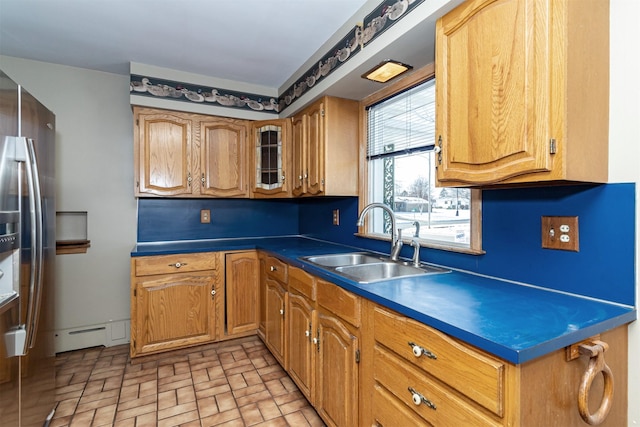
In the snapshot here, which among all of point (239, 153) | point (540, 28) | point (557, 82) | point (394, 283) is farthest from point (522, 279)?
point (239, 153)

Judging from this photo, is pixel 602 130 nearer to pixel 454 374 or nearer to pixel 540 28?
pixel 540 28

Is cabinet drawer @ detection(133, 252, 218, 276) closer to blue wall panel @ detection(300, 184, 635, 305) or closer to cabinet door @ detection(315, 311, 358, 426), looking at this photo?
cabinet door @ detection(315, 311, 358, 426)

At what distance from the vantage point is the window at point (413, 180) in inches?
66.1

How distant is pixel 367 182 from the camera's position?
2.36 meters

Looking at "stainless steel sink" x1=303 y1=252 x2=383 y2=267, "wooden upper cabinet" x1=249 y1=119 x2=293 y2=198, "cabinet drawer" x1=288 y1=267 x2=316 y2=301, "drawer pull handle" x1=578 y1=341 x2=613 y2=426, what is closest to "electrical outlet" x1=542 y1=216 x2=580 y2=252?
"drawer pull handle" x1=578 y1=341 x2=613 y2=426

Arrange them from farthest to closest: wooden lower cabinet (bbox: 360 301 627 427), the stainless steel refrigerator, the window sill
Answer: the window sill → the stainless steel refrigerator → wooden lower cabinet (bbox: 360 301 627 427)

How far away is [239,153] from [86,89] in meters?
1.35

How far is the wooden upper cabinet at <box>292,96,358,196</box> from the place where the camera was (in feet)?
7.47

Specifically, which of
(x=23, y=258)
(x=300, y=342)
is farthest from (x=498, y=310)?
(x=23, y=258)

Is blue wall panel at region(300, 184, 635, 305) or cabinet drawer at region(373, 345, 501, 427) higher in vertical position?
blue wall panel at region(300, 184, 635, 305)

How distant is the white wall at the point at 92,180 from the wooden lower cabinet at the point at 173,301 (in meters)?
0.58

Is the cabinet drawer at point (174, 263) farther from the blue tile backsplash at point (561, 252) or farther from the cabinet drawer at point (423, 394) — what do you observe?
the cabinet drawer at point (423, 394)

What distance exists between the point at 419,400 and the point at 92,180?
294 centimetres

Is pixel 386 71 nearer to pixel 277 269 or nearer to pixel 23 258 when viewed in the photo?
pixel 277 269
